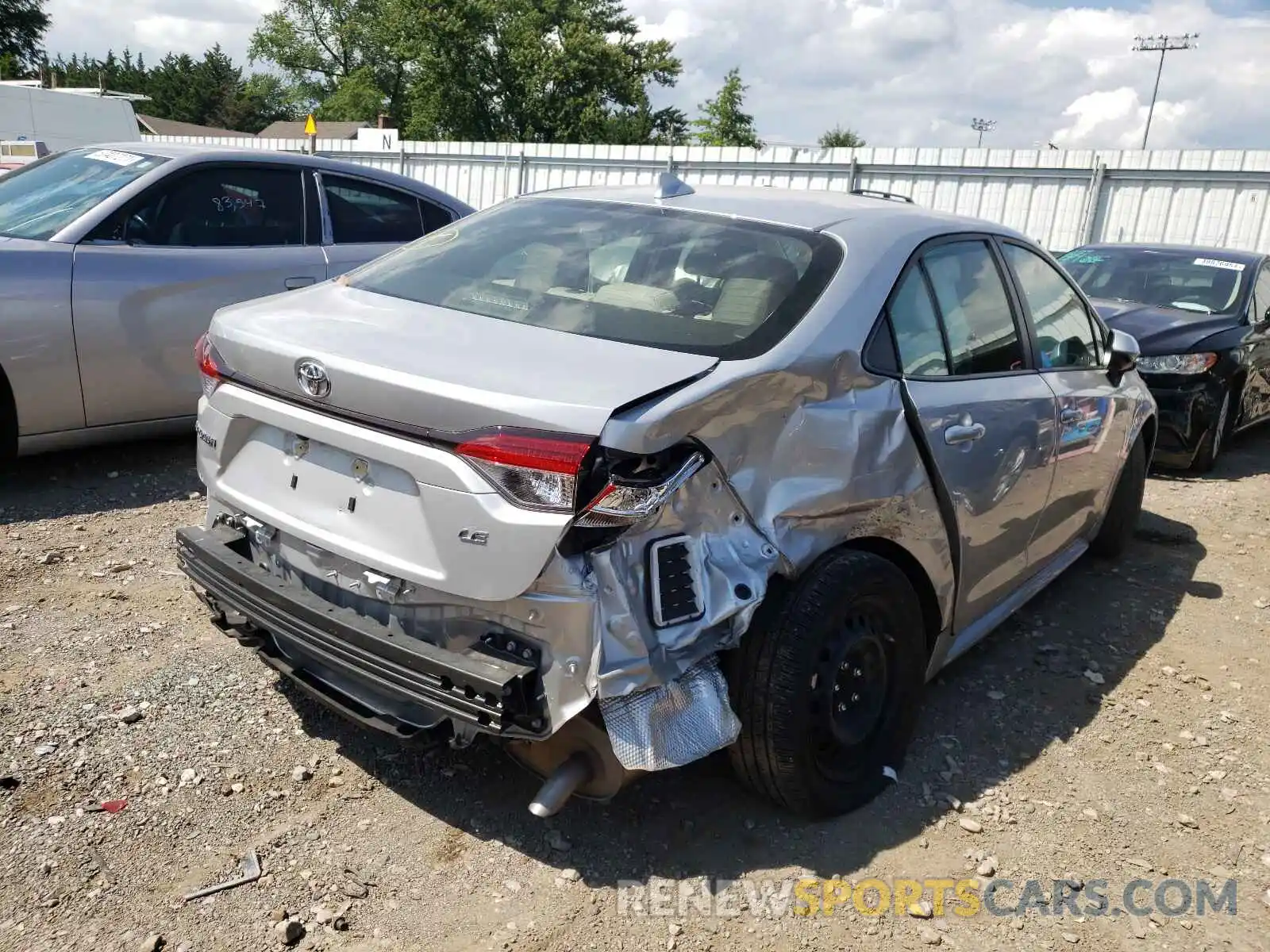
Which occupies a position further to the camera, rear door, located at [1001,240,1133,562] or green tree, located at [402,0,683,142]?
green tree, located at [402,0,683,142]

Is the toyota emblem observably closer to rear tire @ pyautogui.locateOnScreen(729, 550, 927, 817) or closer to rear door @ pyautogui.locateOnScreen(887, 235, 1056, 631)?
rear tire @ pyautogui.locateOnScreen(729, 550, 927, 817)

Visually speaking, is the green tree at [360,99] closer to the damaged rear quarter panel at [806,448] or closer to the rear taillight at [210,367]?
the rear taillight at [210,367]

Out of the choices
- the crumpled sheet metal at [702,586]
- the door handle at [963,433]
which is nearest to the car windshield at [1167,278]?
the door handle at [963,433]

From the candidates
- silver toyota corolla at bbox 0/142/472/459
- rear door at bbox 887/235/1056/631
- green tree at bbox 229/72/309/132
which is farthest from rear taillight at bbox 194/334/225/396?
green tree at bbox 229/72/309/132

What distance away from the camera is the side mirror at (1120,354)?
169 inches

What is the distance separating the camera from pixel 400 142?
61.8 ft

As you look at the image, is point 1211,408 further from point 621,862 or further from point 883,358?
point 621,862

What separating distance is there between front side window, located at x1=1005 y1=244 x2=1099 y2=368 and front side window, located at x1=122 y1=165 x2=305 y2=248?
3859 mm

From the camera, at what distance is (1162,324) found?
729 cm

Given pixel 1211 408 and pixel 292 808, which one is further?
→ pixel 1211 408

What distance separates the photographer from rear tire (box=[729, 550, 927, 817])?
8.13 ft

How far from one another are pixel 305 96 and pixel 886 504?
224 feet

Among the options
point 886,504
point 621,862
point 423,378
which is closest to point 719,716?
point 621,862

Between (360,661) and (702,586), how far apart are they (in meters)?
0.83
